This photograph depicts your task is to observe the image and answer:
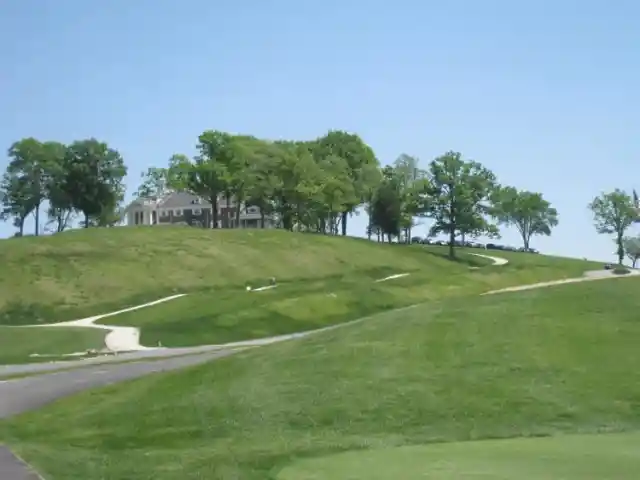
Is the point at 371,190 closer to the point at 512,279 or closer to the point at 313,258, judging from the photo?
the point at 313,258

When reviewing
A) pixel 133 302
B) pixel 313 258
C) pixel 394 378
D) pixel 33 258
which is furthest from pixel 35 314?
pixel 394 378

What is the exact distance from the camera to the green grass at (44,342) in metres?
45.3

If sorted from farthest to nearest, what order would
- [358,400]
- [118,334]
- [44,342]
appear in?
1. [118,334]
2. [44,342]
3. [358,400]

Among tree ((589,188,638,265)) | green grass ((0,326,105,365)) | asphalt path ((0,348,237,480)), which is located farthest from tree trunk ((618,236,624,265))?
asphalt path ((0,348,237,480))

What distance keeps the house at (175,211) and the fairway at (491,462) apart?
→ 15283cm

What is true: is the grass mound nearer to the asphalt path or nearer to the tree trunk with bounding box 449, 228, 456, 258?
the tree trunk with bounding box 449, 228, 456, 258

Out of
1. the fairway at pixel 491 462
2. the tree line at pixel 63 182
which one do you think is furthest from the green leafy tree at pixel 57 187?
the fairway at pixel 491 462

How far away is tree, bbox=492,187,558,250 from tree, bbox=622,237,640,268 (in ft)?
74.2

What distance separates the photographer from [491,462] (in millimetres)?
14492

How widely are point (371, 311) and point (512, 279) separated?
86.4 feet

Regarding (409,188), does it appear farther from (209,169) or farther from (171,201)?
(171,201)

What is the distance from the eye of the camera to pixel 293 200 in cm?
12025

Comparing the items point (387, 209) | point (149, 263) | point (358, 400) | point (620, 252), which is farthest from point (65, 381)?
point (620, 252)

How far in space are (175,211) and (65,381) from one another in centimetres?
14821
